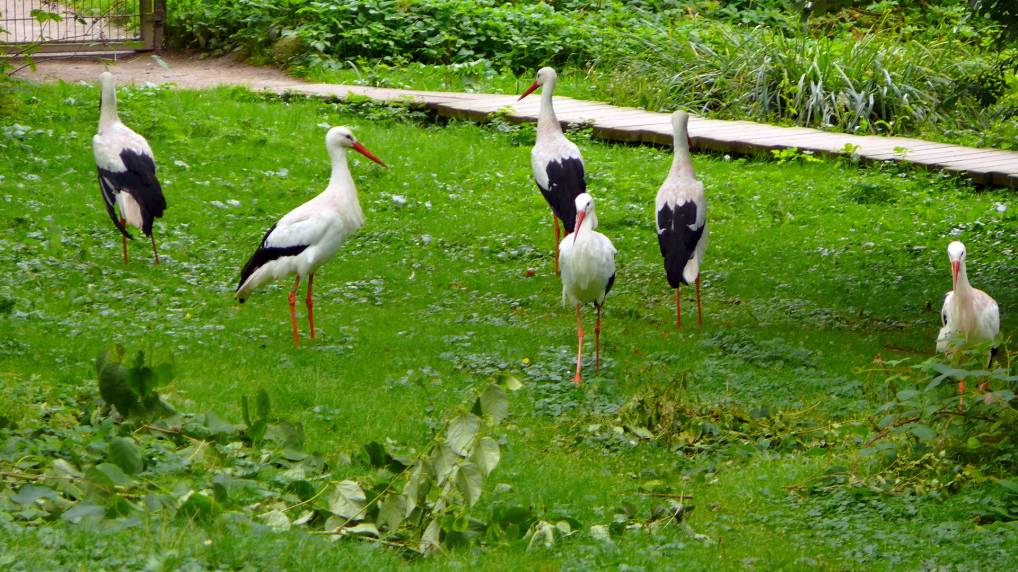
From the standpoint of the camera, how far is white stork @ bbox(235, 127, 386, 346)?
936 centimetres

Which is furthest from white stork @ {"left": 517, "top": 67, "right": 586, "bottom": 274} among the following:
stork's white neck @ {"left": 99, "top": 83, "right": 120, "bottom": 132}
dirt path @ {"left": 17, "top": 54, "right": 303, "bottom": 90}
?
dirt path @ {"left": 17, "top": 54, "right": 303, "bottom": 90}

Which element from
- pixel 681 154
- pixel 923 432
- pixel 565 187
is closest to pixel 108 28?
pixel 565 187

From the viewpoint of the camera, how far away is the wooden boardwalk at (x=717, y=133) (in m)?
14.3

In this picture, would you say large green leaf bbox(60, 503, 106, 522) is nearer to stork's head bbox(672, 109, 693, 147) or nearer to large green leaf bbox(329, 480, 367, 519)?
large green leaf bbox(329, 480, 367, 519)

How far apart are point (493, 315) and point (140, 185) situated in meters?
3.48

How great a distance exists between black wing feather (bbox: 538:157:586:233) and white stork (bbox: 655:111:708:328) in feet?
3.82

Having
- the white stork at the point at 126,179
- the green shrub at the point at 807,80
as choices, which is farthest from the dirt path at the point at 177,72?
the white stork at the point at 126,179

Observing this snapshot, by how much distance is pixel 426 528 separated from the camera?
540cm

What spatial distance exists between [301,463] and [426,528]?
3.54ft

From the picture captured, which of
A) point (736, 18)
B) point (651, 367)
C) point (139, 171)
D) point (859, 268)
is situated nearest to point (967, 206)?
point (859, 268)

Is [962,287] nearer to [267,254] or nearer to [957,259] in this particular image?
[957,259]

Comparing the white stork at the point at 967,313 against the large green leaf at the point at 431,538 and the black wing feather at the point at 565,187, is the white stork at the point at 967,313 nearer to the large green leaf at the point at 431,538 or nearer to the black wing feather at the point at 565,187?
the large green leaf at the point at 431,538

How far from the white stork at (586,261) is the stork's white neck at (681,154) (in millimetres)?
1840

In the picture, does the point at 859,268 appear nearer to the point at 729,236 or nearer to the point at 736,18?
the point at 729,236
